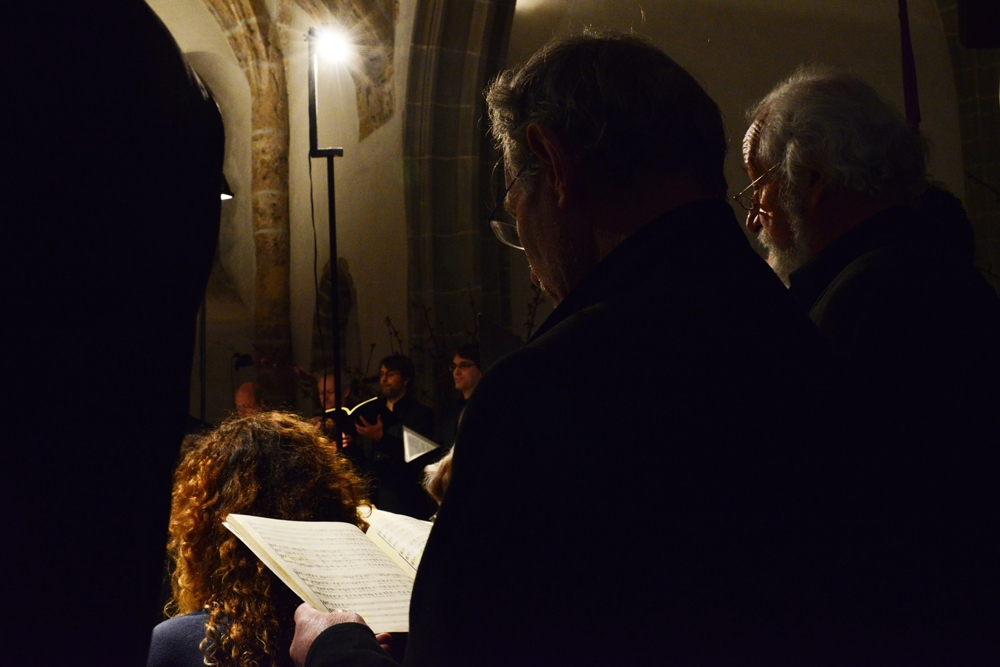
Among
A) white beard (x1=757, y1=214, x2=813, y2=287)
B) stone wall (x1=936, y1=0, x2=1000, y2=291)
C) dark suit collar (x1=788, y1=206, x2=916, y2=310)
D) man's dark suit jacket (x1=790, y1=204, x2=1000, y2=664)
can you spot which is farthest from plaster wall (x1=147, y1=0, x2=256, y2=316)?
man's dark suit jacket (x1=790, y1=204, x2=1000, y2=664)

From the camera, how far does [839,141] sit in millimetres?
2293

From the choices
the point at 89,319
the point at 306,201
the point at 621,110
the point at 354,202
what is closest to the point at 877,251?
the point at 621,110

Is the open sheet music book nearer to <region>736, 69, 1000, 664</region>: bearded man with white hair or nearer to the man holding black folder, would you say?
<region>736, 69, 1000, 664</region>: bearded man with white hair

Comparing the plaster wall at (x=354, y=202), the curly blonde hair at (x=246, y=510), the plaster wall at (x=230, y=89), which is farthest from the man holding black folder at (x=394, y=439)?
the plaster wall at (x=230, y=89)

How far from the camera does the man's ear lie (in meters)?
1.30

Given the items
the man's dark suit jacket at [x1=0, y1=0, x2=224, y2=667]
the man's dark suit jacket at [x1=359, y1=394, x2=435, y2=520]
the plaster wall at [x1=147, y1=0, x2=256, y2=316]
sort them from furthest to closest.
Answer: the plaster wall at [x1=147, y1=0, x2=256, y2=316] < the man's dark suit jacket at [x1=359, y1=394, x2=435, y2=520] < the man's dark suit jacket at [x1=0, y1=0, x2=224, y2=667]

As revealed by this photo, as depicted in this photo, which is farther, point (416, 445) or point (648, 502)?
point (416, 445)

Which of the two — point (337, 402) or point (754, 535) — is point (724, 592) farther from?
point (337, 402)

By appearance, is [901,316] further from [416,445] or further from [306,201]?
[306,201]

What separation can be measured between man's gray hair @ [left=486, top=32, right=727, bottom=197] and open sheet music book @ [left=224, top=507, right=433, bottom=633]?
1.96ft

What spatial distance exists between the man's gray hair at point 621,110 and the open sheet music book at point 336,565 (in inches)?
23.5

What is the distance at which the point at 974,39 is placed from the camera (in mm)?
1799

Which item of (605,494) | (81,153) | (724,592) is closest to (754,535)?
(724,592)

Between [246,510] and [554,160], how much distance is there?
3.17 ft
